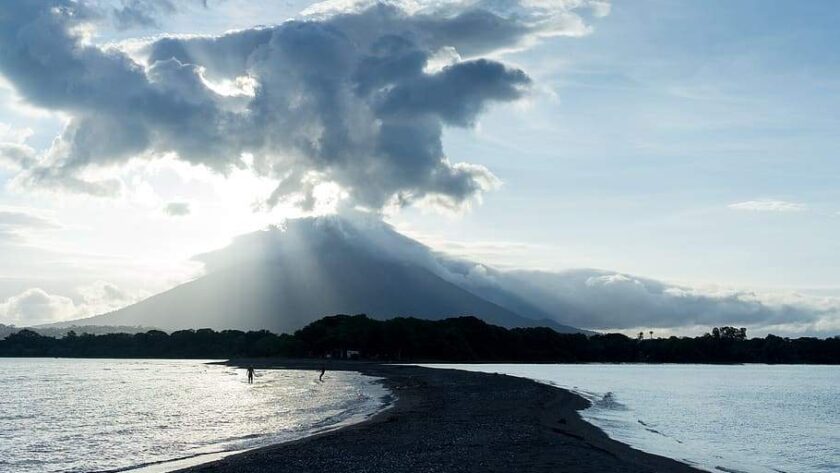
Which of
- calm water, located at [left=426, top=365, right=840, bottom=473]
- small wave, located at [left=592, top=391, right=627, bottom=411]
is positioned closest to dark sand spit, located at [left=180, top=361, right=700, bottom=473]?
calm water, located at [left=426, top=365, right=840, bottom=473]

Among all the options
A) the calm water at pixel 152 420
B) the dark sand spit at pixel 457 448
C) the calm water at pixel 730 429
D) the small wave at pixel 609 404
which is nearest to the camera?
the dark sand spit at pixel 457 448

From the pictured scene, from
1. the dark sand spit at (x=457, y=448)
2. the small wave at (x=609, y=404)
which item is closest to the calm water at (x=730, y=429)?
the small wave at (x=609, y=404)

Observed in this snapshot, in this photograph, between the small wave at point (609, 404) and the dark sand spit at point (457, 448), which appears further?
the small wave at point (609, 404)

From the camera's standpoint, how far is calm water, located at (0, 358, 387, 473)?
112 ft

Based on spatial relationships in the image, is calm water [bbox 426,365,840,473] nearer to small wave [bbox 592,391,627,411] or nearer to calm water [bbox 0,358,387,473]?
small wave [bbox 592,391,627,411]

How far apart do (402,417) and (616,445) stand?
47.2 feet

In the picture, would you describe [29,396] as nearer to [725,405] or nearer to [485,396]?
[485,396]

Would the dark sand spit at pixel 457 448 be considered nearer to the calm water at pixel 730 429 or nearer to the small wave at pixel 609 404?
the calm water at pixel 730 429

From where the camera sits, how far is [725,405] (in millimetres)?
74188

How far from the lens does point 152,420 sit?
1964 inches

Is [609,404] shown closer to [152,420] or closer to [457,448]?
[152,420]

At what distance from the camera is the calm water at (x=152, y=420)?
112 ft

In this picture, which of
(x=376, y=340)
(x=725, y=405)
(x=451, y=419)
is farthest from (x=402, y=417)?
(x=376, y=340)

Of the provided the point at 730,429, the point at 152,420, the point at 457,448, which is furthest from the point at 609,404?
the point at 457,448
